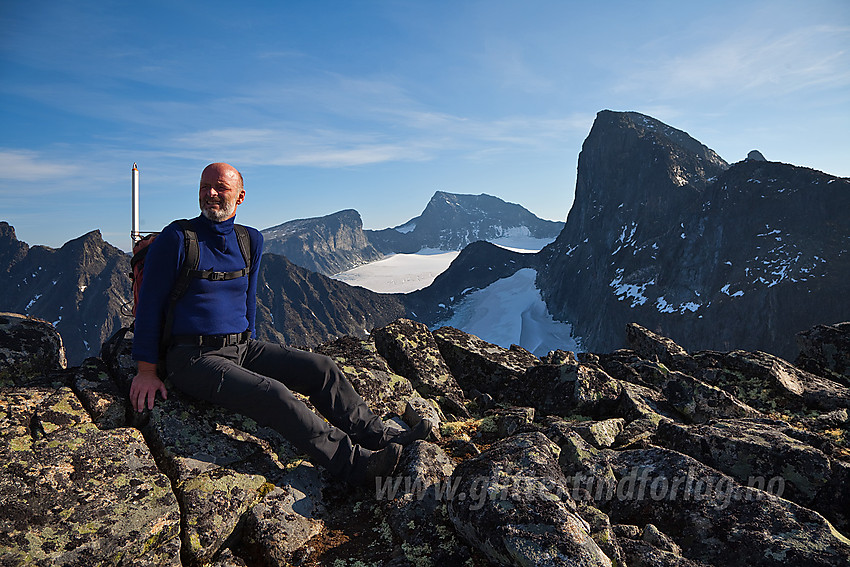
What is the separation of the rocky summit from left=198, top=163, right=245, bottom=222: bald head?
2869mm

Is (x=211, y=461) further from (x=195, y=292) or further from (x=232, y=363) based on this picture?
(x=195, y=292)

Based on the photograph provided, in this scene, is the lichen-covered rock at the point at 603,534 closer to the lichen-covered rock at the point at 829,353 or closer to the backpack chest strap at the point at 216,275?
the backpack chest strap at the point at 216,275

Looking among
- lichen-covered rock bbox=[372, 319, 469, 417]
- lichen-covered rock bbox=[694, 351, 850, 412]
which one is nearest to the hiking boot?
lichen-covered rock bbox=[372, 319, 469, 417]

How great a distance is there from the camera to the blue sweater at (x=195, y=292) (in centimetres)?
670

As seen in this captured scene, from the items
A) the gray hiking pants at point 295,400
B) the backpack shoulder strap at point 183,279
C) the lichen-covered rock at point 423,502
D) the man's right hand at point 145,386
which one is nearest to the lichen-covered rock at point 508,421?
the lichen-covered rock at point 423,502

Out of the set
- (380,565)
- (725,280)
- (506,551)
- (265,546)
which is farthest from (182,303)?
(725,280)

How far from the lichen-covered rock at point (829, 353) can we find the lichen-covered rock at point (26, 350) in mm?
20783

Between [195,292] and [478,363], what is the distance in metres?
7.73

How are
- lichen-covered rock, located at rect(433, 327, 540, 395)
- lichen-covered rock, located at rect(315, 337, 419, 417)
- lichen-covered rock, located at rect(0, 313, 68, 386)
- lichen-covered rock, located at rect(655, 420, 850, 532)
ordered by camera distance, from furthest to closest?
lichen-covered rock, located at rect(433, 327, 540, 395) → lichen-covered rock, located at rect(315, 337, 419, 417) → lichen-covered rock, located at rect(0, 313, 68, 386) → lichen-covered rock, located at rect(655, 420, 850, 532)

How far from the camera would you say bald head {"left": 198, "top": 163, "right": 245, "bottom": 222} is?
7.27 meters

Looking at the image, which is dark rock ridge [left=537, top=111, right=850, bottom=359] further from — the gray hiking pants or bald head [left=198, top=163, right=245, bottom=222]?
bald head [left=198, top=163, right=245, bottom=222]

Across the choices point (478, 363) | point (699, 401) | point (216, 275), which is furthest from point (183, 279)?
point (699, 401)

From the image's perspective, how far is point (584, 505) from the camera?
5.67 metres

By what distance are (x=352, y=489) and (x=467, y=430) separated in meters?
2.99
